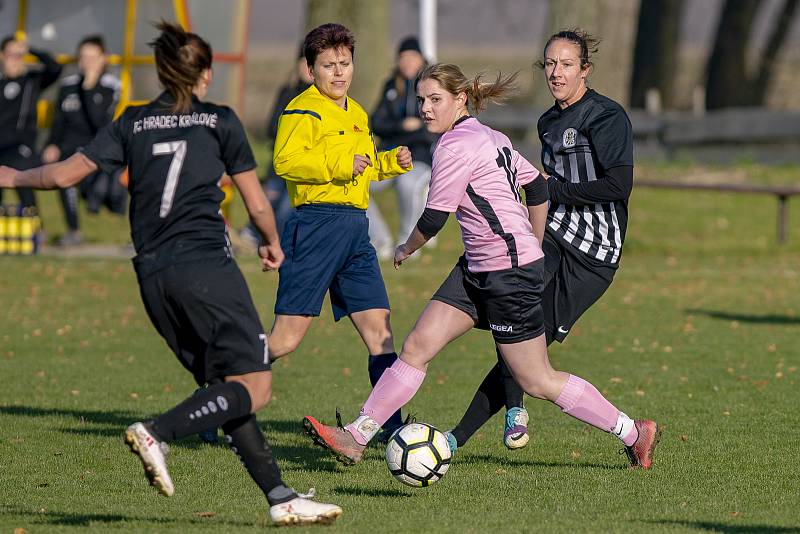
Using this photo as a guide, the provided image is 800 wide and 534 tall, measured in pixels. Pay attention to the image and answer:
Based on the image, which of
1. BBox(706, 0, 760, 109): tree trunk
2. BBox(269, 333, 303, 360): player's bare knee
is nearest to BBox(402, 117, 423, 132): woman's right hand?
BBox(269, 333, 303, 360): player's bare knee

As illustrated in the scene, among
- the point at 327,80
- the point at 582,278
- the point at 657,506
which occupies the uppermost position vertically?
the point at 327,80

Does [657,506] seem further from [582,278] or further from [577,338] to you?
[577,338]

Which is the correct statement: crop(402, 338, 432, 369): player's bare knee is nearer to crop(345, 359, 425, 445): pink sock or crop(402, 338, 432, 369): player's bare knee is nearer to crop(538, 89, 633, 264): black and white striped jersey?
crop(345, 359, 425, 445): pink sock

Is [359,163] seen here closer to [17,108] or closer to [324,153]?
[324,153]

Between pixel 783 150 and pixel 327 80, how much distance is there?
18685mm

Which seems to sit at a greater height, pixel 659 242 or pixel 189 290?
pixel 189 290

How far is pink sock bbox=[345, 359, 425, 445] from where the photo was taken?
666 cm

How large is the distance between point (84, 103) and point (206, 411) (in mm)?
11972

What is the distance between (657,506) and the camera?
612 centimetres

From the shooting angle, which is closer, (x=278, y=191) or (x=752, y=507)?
(x=752, y=507)

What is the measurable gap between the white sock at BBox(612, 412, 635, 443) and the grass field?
0.20m

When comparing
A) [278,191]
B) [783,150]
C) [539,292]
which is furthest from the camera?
[783,150]

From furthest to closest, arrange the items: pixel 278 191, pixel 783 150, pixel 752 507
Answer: pixel 783 150 → pixel 278 191 → pixel 752 507

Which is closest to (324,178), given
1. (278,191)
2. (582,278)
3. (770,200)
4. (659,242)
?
(582,278)
